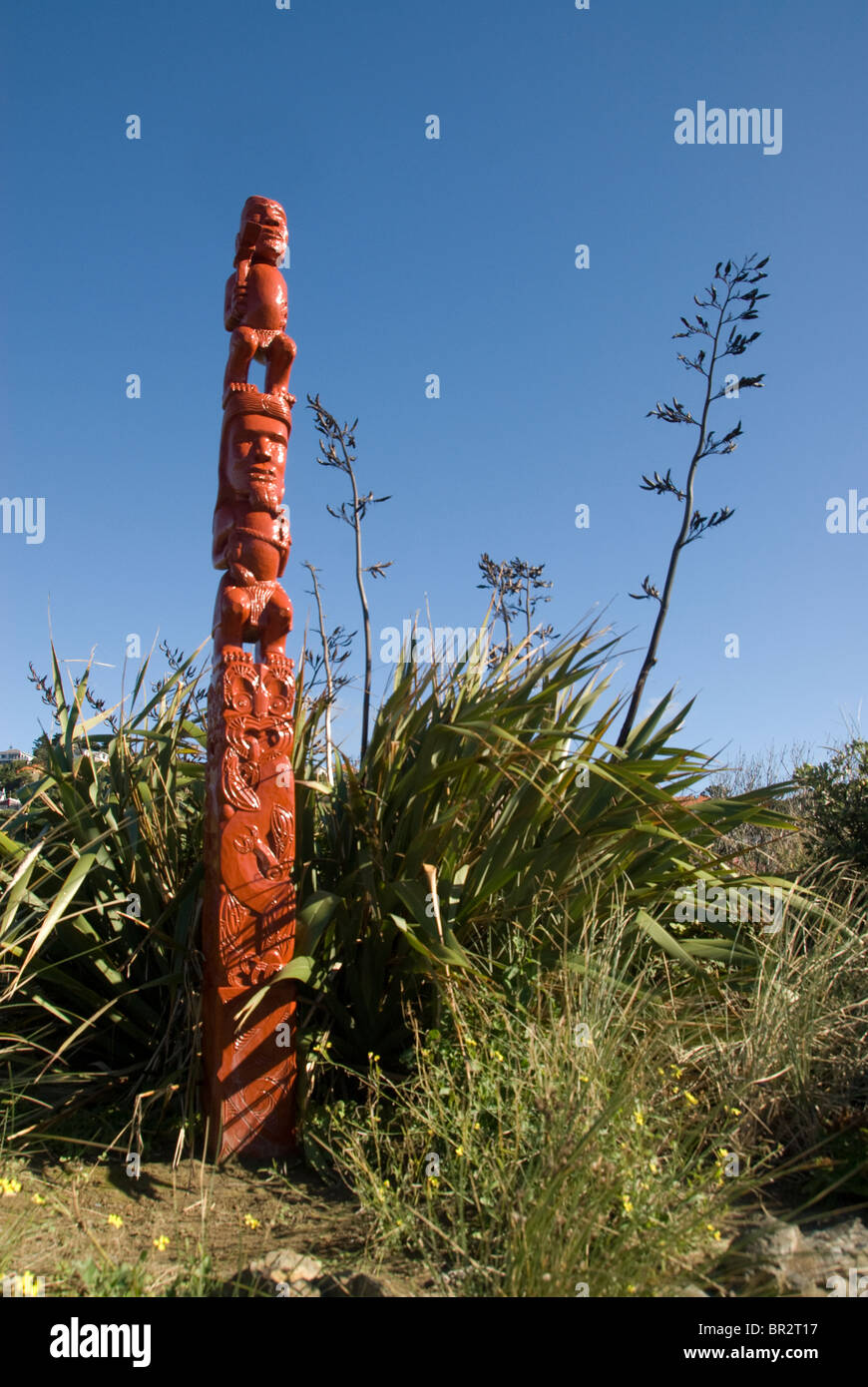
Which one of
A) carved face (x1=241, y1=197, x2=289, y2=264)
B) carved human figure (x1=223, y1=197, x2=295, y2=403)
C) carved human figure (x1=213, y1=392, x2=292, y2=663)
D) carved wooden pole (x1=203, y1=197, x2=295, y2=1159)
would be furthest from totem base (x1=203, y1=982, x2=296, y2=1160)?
carved face (x1=241, y1=197, x2=289, y2=264)

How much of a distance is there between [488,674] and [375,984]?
150 cm

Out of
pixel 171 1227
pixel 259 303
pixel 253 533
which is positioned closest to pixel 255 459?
pixel 253 533

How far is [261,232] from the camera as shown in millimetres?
4020

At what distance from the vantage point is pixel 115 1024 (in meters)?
3.77

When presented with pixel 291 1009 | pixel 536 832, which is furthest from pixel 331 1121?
pixel 536 832

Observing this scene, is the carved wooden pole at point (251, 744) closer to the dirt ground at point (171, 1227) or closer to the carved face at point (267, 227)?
the carved face at point (267, 227)

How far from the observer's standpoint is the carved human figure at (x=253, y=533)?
12.0 feet

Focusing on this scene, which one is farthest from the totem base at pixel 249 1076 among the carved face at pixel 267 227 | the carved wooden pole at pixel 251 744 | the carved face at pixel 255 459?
the carved face at pixel 267 227

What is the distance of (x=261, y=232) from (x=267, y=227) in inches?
1.5

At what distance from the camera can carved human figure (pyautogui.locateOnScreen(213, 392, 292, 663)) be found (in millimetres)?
3656

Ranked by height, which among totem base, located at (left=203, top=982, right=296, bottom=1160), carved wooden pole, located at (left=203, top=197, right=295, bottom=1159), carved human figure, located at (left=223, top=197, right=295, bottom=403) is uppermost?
carved human figure, located at (left=223, top=197, right=295, bottom=403)

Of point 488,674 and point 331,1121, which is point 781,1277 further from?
point 488,674

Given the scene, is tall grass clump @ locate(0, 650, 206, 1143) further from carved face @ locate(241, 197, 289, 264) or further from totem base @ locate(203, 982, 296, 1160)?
carved face @ locate(241, 197, 289, 264)

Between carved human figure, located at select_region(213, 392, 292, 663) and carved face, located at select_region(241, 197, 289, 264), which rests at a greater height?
carved face, located at select_region(241, 197, 289, 264)
